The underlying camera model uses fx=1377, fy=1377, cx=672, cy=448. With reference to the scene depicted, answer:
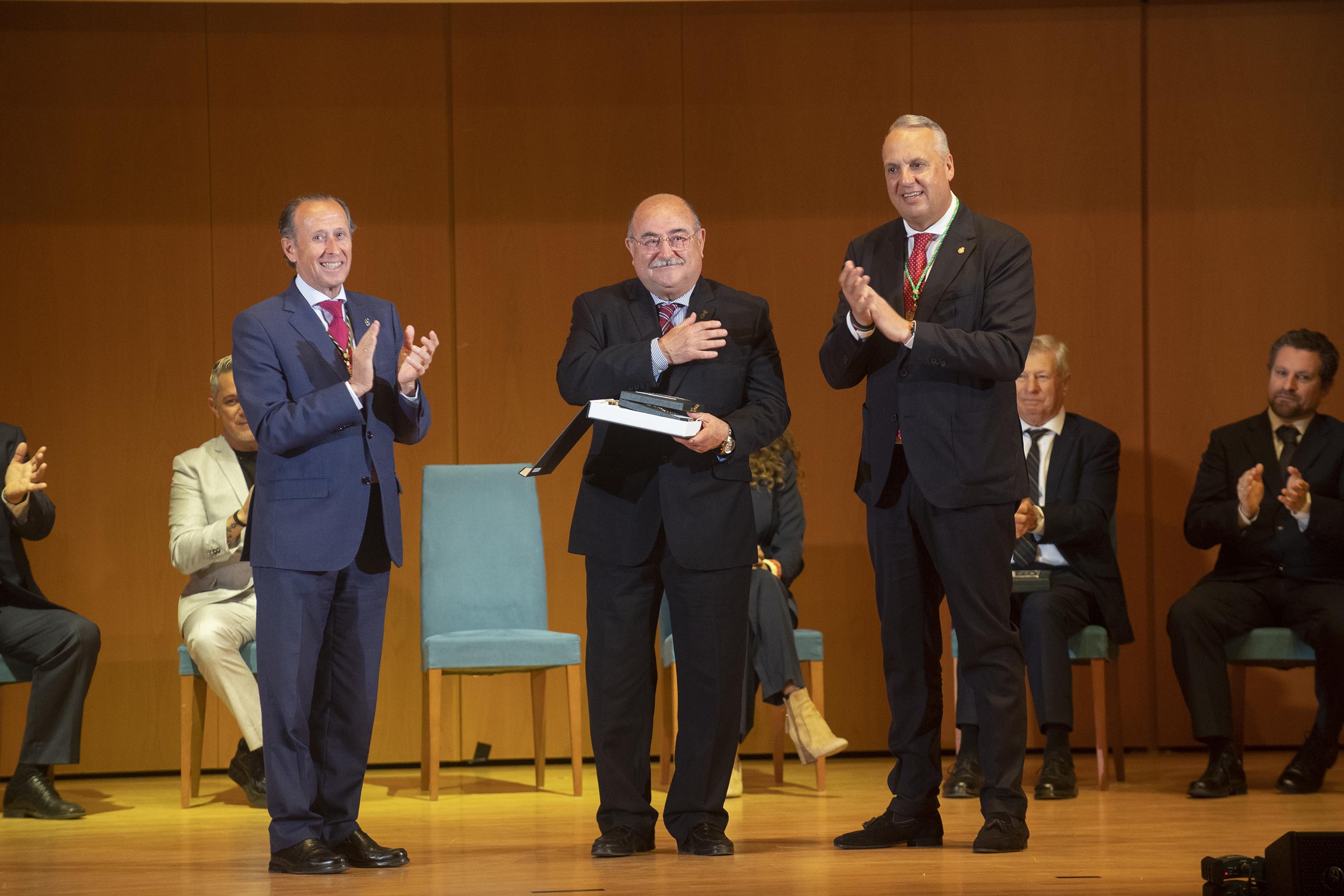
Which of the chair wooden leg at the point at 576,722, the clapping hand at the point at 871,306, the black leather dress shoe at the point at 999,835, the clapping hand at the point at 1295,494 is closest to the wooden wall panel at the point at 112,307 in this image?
the chair wooden leg at the point at 576,722

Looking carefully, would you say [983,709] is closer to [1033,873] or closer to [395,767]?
[1033,873]

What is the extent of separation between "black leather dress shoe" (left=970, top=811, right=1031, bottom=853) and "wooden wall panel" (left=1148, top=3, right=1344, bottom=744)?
8.69 feet

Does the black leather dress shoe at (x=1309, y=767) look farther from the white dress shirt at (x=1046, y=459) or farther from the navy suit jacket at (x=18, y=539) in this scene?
the navy suit jacket at (x=18, y=539)

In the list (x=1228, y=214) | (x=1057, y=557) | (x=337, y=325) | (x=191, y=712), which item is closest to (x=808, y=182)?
(x=1228, y=214)

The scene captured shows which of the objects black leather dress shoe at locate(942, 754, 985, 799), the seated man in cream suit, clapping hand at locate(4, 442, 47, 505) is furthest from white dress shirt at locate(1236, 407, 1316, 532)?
clapping hand at locate(4, 442, 47, 505)

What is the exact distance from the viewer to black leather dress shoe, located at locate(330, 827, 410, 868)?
3.37 meters

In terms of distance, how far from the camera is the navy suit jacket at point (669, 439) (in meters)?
3.34

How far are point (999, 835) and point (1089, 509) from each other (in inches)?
72.4

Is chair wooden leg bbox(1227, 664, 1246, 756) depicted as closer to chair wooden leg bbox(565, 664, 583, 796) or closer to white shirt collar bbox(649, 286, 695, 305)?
chair wooden leg bbox(565, 664, 583, 796)

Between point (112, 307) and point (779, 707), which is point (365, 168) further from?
point (779, 707)

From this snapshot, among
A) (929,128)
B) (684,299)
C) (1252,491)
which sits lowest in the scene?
(1252,491)

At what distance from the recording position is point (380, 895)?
2.97 meters

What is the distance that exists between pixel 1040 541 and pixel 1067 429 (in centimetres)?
44

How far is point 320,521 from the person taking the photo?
129 inches
